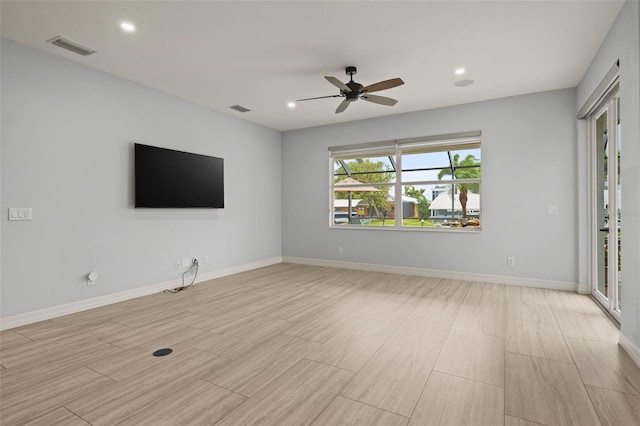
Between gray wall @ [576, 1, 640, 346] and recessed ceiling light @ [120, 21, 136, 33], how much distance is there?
165 inches

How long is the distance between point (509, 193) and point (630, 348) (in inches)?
113

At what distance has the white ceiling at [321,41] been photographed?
2793mm

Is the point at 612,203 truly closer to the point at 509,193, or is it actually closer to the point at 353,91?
the point at 509,193

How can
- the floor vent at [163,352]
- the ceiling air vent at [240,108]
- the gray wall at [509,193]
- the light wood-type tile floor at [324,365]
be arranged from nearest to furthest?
the light wood-type tile floor at [324,365] → the floor vent at [163,352] → the gray wall at [509,193] → the ceiling air vent at [240,108]

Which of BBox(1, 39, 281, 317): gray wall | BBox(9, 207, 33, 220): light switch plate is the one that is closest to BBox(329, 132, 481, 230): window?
BBox(1, 39, 281, 317): gray wall

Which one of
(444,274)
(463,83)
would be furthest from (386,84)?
(444,274)

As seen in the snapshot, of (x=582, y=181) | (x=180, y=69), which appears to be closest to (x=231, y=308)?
(x=180, y=69)

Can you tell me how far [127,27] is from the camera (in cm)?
306

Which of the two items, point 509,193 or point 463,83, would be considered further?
point 509,193

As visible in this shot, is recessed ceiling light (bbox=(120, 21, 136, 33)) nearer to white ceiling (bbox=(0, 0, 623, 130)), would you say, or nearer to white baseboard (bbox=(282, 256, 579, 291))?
white ceiling (bbox=(0, 0, 623, 130))

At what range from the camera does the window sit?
5.48 metres

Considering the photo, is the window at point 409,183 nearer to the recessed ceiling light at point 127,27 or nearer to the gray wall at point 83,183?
the gray wall at point 83,183

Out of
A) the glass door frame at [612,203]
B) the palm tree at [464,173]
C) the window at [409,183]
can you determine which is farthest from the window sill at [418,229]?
the glass door frame at [612,203]

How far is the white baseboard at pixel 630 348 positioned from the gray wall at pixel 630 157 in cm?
4
